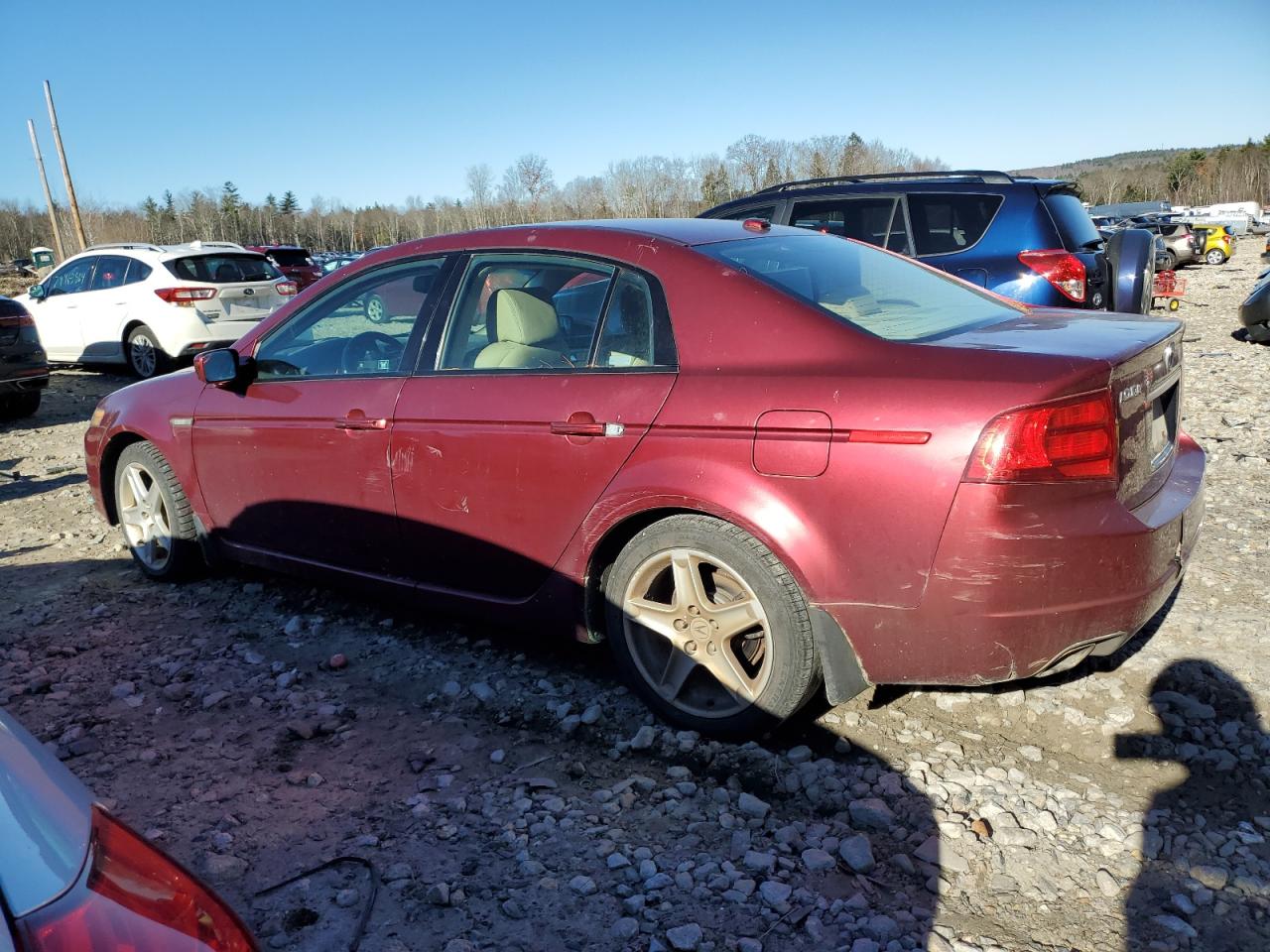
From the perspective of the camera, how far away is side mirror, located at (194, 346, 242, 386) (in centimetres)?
437

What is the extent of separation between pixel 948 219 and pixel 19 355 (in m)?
9.06

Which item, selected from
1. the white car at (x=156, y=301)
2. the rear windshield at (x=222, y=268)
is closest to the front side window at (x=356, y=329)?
the white car at (x=156, y=301)

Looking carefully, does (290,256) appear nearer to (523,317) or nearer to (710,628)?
(523,317)

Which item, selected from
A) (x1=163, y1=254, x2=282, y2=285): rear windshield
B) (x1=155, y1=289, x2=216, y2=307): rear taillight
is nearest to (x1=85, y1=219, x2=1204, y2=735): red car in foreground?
(x1=155, y1=289, x2=216, y2=307): rear taillight

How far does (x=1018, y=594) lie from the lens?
2689mm

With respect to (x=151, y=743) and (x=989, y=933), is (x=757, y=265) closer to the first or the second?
(x=989, y=933)

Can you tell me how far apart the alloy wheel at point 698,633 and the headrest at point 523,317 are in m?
1.00

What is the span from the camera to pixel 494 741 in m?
Answer: 3.40

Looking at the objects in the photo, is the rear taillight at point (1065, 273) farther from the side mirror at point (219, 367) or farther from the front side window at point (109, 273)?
the front side window at point (109, 273)

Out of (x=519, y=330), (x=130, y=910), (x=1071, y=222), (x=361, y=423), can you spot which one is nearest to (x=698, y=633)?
(x=519, y=330)

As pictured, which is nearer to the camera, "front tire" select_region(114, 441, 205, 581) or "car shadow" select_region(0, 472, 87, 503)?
"front tire" select_region(114, 441, 205, 581)

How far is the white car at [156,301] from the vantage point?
12781mm

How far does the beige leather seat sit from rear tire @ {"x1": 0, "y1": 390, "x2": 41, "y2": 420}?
30.2 ft

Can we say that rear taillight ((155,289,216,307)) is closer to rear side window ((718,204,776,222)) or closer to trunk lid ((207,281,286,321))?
trunk lid ((207,281,286,321))
